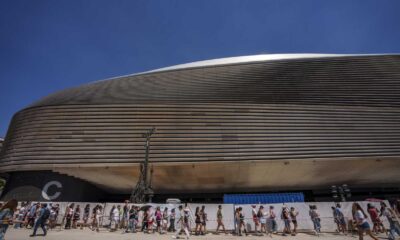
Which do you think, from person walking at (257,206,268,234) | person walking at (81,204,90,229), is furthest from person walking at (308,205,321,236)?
person walking at (81,204,90,229)

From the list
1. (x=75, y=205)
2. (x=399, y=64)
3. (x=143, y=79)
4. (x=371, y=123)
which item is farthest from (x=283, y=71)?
(x=75, y=205)

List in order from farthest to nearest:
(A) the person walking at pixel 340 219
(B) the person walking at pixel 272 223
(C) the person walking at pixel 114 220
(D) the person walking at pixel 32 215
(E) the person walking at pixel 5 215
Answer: (D) the person walking at pixel 32 215
(C) the person walking at pixel 114 220
(B) the person walking at pixel 272 223
(A) the person walking at pixel 340 219
(E) the person walking at pixel 5 215

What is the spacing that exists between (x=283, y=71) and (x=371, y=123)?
35.8 feet

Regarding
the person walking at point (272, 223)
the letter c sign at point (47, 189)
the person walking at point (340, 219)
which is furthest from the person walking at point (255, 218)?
the letter c sign at point (47, 189)

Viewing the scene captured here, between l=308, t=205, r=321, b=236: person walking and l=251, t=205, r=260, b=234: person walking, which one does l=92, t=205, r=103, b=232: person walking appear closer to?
l=251, t=205, r=260, b=234: person walking

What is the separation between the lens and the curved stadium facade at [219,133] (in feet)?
75.2

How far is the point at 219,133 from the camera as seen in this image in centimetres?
2386

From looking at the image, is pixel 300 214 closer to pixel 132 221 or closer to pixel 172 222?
pixel 172 222

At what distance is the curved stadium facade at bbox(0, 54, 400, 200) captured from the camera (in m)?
22.9

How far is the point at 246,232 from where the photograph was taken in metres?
12.7

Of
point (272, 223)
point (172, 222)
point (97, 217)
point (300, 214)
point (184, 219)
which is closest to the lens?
point (184, 219)

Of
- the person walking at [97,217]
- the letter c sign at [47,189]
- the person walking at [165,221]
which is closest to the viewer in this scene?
the person walking at [165,221]

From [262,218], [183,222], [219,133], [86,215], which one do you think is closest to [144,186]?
[86,215]

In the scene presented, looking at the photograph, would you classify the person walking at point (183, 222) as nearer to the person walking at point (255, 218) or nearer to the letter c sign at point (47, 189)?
the person walking at point (255, 218)
